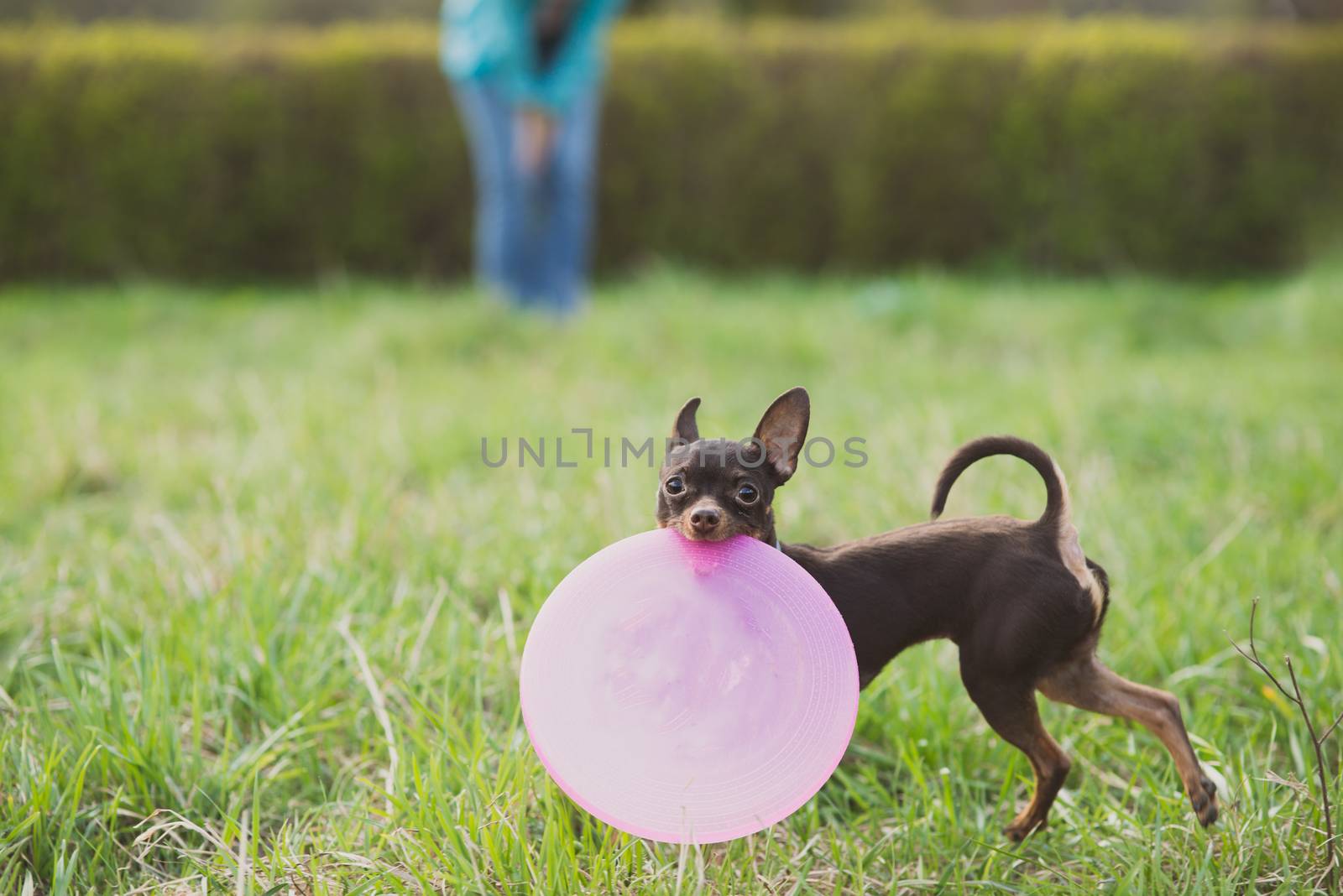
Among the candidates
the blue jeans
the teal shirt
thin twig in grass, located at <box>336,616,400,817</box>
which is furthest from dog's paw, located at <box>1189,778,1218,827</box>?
the blue jeans

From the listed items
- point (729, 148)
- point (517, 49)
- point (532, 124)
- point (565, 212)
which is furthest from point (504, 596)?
point (729, 148)

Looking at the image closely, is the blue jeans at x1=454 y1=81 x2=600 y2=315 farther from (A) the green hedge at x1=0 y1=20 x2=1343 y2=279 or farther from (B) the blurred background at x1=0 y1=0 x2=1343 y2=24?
(B) the blurred background at x1=0 y1=0 x2=1343 y2=24

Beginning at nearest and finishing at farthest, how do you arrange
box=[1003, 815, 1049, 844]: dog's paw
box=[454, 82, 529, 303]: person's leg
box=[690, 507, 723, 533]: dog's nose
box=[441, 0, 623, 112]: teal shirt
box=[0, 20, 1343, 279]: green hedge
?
box=[690, 507, 723, 533]: dog's nose → box=[1003, 815, 1049, 844]: dog's paw → box=[441, 0, 623, 112]: teal shirt → box=[454, 82, 529, 303]: person's leg → box=[0, 20, 1343, 279]: green hedge

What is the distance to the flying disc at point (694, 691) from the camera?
174 cm

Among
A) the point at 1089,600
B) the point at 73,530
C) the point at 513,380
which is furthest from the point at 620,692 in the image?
the point at 513,380

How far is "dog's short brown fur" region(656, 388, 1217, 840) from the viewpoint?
1782mm

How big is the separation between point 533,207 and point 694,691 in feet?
16.6

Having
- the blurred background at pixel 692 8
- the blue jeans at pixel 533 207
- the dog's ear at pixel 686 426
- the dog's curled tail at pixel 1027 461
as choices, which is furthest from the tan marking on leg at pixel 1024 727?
the blurred background at pixel 692 8

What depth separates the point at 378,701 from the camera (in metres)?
2.23

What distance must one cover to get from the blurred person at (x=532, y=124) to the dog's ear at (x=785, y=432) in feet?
14.2

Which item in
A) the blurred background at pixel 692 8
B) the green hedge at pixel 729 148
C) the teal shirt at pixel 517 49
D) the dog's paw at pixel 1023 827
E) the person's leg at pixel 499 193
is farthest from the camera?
the blurred background at pixel 692 8

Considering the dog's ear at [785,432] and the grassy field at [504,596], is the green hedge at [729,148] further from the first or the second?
the dog's ear at [785,432]

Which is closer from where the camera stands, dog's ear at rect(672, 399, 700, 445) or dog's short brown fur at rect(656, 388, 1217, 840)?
dog's short brown fur at rect(656, 388, 1217, 840)

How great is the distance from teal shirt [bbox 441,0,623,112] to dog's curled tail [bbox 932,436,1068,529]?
14.4 feet
